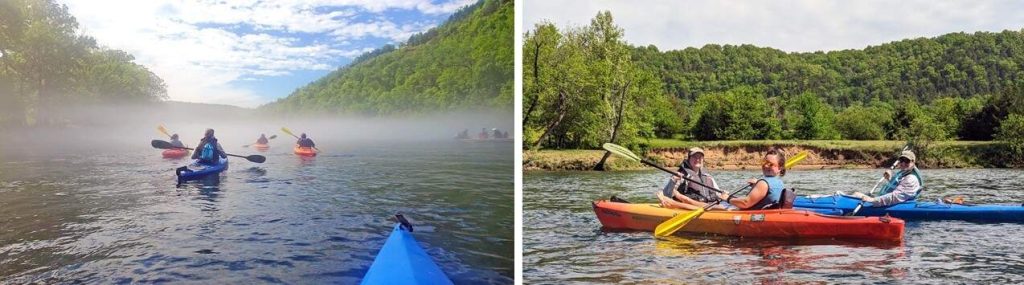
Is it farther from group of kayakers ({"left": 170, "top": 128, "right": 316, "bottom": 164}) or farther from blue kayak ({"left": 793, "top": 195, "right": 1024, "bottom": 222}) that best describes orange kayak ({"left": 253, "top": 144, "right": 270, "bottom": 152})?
blue kayak ({"left": 793, "top": 195, "right": 1024, "bottom": 222})

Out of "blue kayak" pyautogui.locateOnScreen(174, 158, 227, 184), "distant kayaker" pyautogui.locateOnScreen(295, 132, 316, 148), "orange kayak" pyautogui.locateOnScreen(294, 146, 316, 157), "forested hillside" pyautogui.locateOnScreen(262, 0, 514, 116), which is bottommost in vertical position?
"blue kayak" pyautogui.locateOnScreen(174, 158, 227, 184)

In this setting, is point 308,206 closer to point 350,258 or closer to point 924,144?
point 350,258

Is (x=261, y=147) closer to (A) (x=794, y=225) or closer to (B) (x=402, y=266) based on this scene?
(B) (x=402, y=266)

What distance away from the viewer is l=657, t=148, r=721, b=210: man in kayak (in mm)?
4090

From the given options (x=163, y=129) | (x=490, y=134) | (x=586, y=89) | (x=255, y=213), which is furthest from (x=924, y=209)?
(x=163, y=129)

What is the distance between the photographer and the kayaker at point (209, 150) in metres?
3.55

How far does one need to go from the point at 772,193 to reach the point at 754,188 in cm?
9

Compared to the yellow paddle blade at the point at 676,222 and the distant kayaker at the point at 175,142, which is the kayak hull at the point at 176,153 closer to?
the distant kayaker at the point at 175,142

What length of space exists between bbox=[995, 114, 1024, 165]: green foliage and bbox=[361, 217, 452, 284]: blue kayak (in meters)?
5.03

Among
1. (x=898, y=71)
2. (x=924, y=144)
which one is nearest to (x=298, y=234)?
(x=924, y=144)

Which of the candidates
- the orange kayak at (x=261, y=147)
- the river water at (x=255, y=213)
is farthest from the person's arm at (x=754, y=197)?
the orange kayak at (x=261, y=147)

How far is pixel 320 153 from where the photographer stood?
14.0 feet

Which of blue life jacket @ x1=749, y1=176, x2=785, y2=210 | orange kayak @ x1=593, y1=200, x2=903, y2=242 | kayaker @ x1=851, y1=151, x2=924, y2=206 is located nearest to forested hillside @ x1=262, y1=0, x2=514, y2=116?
orange kayak @ x1=593, y1=200, x2=903, y2=242

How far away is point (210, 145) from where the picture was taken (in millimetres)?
3688
